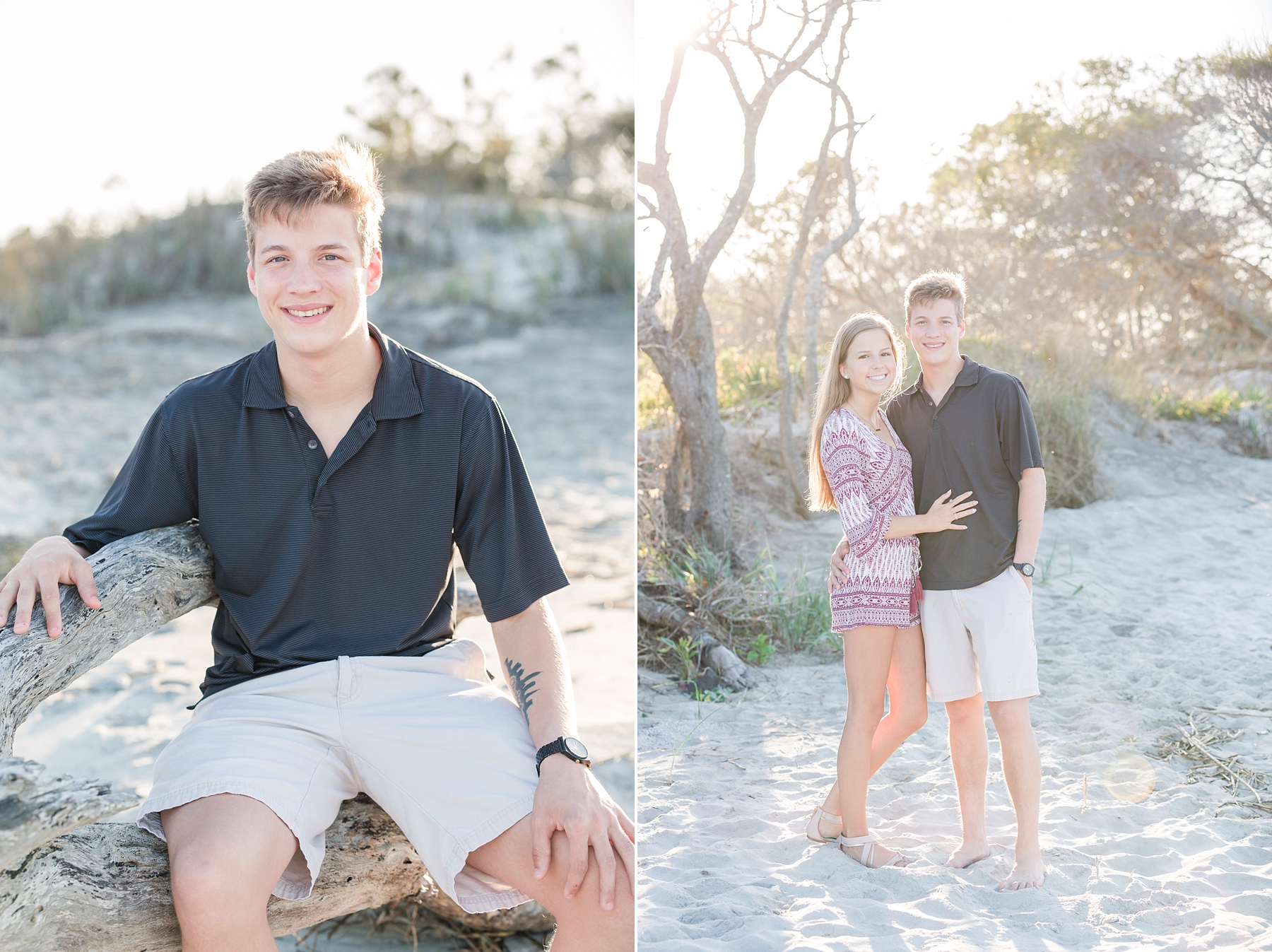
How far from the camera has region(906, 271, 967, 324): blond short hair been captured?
2035 millimetres

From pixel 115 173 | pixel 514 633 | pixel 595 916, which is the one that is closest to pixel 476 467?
pixel 514 633

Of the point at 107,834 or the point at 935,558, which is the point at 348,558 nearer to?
the point at 107,834

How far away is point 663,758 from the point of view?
7.68 feet

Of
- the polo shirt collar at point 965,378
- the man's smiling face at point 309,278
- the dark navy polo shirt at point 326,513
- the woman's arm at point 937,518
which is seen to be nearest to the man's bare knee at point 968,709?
the woman's arm at point 937,518

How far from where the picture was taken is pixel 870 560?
2027 millimetres

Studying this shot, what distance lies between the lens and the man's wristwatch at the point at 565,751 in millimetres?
1742

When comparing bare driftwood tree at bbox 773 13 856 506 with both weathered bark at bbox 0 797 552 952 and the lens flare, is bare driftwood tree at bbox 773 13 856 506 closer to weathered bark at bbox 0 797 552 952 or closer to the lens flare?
the lens flare

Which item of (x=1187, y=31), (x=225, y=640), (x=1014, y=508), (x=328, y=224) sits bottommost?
(x=225, y=640)

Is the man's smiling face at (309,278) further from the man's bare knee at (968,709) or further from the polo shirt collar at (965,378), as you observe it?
the man's bare knee at (968,709)

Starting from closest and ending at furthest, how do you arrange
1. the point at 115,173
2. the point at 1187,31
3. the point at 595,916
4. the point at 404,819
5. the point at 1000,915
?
the point at 595,916, the point at 404,819, the point at 1000,915, the point at 1187,31, the point at 115,173

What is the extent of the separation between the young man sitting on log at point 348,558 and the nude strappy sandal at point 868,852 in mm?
594

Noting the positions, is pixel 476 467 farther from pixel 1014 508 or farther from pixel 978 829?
pixel 978 829

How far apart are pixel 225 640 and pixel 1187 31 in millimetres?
2363

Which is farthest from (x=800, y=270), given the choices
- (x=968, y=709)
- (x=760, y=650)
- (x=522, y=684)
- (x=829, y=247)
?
(x=522, y=684)
